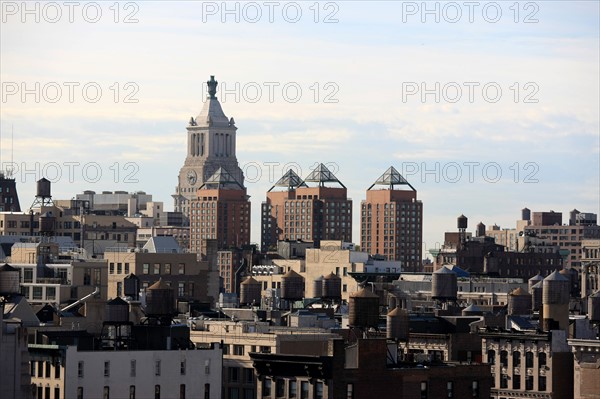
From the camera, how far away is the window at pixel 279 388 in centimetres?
16038

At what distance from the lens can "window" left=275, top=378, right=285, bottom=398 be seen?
16038cm

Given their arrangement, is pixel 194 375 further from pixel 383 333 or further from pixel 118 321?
pixel 383 333

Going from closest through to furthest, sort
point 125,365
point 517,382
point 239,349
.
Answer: point 125,365 < point 239,349 < point 517,382

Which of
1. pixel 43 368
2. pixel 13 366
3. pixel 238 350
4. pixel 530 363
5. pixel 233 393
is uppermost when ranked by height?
pixel 13 366

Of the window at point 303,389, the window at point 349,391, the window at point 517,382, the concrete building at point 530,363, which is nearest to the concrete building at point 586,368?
the concrete building at point 530,363

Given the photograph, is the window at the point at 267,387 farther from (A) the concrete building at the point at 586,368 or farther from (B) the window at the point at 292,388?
(A) the concrete building at the point at 586,368

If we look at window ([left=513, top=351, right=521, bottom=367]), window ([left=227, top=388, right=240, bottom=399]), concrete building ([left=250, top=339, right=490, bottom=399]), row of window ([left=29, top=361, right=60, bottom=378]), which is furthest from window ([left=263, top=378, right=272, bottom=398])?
window ([left=513, top=351, right=521, bottom=367])

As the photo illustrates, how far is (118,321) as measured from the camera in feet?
554

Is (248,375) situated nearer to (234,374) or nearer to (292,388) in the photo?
(234,374)

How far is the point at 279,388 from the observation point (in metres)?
161

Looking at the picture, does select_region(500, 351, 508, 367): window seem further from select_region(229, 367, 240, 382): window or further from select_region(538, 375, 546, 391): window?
select_region(229, 367, 240, 382): window

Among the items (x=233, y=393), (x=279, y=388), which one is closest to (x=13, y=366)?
(x=279, y=388)

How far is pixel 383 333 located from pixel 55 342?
1294 inches

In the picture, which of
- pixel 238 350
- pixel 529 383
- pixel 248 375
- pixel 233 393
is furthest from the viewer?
pixel 529 383
